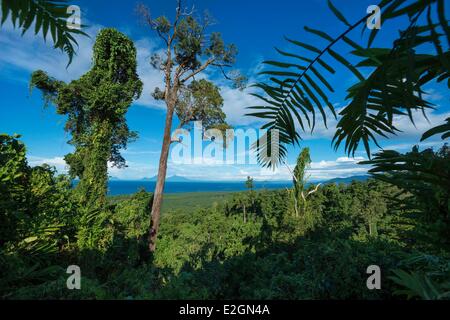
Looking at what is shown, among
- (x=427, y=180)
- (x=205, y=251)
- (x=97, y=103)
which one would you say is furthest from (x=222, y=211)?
(x=427, y=180)

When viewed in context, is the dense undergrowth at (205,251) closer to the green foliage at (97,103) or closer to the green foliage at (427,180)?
the green foliage at (427,180)

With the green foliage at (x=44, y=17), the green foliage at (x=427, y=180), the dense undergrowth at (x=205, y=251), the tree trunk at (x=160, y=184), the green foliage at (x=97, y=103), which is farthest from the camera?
the tree trunk at (x=160, y=184)

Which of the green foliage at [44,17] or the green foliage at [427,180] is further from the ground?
the green foliage at [44,17]

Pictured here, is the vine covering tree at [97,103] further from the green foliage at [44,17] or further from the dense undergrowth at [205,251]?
the green foliage at [44,17]

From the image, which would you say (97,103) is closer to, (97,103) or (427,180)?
(97,103)

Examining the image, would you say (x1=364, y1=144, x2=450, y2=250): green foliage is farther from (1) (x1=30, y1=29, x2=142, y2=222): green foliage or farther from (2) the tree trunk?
(2) the tree trunk

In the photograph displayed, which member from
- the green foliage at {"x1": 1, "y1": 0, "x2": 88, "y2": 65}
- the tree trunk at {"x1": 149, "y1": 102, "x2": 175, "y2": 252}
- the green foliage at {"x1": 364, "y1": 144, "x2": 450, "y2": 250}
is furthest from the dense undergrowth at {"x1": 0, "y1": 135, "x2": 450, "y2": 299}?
the green foliage at {"x1": 1, "y1": 0, "x2": 88, "y2": 65}

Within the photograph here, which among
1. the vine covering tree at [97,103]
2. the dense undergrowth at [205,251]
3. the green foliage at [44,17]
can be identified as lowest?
the dense undergrowth at [205,251]

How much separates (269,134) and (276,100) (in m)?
0.16

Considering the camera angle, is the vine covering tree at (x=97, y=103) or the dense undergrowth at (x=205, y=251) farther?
the vine covering tree at (x=97, y=103)

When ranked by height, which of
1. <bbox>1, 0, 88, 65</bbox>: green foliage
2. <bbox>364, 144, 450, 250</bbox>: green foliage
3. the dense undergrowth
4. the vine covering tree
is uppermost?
the vine covering tree

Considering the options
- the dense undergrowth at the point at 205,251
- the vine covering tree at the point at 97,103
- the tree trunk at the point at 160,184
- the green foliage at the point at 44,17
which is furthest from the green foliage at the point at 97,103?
the green foliage at the point at 44,17

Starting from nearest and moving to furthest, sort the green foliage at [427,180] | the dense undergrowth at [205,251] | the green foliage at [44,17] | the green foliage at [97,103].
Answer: the green foliage at [44,17], the green foliage at [427,180], the dense undergrowth at [205,251], the green foliage at [97,103]
